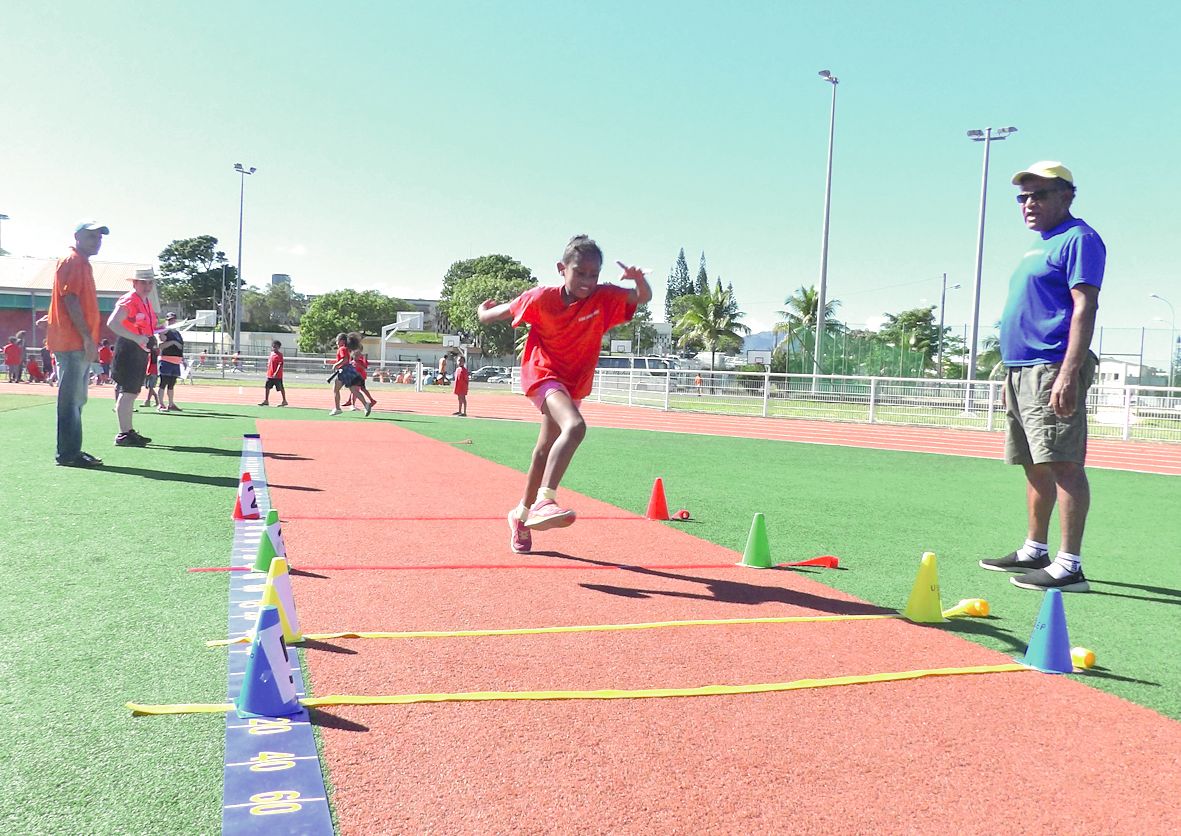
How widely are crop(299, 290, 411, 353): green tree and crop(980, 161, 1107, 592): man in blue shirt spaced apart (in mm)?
92126

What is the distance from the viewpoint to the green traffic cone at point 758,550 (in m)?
5.01

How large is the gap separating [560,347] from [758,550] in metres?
1.68

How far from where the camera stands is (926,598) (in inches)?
153

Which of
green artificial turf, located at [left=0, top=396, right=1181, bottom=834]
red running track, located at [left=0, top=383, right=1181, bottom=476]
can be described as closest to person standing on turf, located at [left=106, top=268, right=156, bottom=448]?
green artificial turf, located at [left=0, top=396, right=1181, bottom=834]

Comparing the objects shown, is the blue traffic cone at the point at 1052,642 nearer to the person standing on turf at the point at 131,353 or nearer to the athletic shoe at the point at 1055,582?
the athletic shoe at the point at 1055,582

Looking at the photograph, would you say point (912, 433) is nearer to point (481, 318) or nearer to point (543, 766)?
point (481, 318)

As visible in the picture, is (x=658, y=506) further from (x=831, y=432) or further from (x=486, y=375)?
(x=486, y=375)

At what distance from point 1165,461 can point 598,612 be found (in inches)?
567

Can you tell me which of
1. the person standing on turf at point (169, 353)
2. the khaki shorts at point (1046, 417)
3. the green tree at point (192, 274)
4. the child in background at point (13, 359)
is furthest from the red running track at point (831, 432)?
the green tree at point (192, 274)

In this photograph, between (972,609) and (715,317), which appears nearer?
(972,609)

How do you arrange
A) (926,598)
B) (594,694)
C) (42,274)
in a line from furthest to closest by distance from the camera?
(42,274), (926,598), (594,694)

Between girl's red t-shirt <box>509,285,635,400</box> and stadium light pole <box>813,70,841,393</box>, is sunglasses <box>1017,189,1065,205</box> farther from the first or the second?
stadium light pole <box>813,70,841,393</box>

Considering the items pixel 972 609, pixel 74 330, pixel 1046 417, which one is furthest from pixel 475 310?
pixel 972 609

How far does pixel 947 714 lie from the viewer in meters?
2.80
